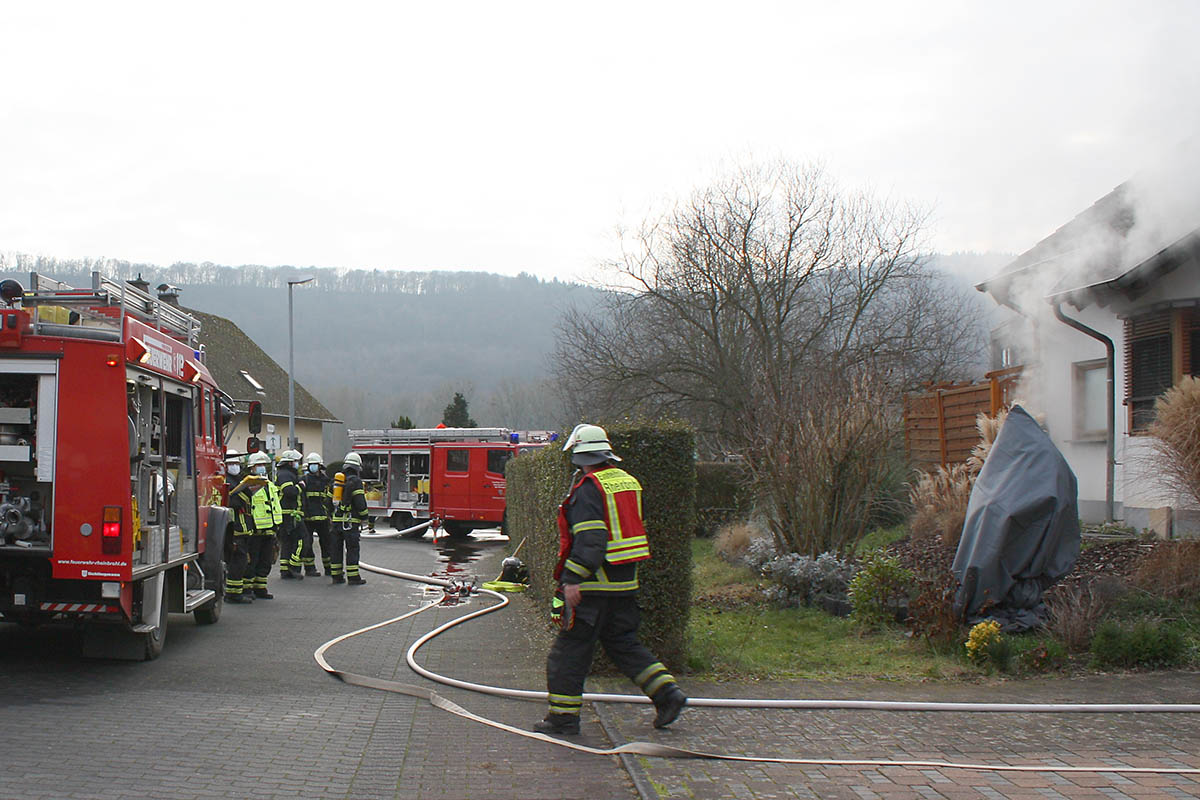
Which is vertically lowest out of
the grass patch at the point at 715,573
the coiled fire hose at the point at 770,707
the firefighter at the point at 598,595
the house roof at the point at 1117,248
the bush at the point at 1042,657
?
the grass patch at the point at 715,573

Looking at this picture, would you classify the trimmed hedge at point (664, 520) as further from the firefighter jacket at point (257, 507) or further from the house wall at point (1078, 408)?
the firefighter jacket at point (257, 507)

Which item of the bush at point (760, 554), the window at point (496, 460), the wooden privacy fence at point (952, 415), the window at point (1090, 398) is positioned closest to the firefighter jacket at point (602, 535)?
the bush at point (760, 554)

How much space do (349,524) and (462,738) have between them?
8.65m

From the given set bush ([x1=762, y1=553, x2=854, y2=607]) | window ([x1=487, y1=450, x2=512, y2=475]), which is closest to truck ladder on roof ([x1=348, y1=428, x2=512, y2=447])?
window ([x1=487, y1=450, x2=512, y2=475])

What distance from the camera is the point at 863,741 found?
5.84 meters

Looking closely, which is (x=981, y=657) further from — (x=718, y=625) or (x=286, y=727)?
(x=286, y=727)

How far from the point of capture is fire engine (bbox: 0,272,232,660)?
23.9 feet

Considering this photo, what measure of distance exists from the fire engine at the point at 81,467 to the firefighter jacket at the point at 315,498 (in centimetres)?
643

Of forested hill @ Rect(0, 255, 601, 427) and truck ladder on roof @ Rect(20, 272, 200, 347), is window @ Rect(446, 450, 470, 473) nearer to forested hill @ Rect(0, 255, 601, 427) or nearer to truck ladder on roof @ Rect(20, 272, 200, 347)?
truck ladder on roof @ Rect(20, 272, 200, 347)

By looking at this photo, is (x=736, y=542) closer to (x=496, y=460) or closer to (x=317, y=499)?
(x=317, y=499)

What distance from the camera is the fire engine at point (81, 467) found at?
287 inches

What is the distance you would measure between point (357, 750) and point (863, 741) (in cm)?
284

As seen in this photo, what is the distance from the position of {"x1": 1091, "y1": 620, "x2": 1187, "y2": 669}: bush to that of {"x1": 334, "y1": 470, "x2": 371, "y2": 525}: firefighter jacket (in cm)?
942

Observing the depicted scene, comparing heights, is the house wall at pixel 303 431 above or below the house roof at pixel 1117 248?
below
